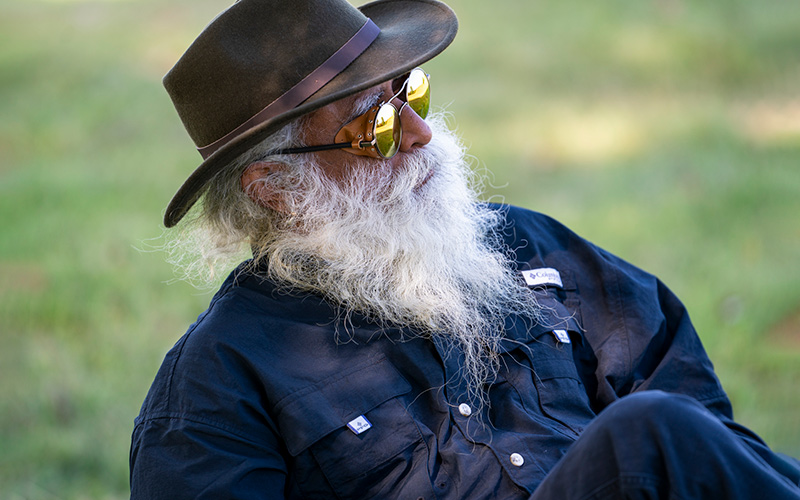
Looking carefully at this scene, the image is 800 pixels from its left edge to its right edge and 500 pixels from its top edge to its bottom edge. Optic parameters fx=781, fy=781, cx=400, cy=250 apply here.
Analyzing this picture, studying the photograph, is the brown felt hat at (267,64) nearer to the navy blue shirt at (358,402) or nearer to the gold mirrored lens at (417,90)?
the gold mirrored lens at (417,90)

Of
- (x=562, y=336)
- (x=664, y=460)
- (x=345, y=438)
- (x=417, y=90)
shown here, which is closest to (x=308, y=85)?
(x=417, y=90)

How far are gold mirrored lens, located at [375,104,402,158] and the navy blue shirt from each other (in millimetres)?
529

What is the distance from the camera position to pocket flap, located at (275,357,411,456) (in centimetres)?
219

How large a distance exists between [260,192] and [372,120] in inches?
17.6

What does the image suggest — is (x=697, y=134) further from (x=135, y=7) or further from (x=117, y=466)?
(x=135, y=7)

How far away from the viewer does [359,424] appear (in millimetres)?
2260

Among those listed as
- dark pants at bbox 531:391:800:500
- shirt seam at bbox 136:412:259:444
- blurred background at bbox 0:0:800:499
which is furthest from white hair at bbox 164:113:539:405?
blurred background at bbox 0:0:800:499

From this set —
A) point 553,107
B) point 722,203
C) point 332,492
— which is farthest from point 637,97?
point 332,492

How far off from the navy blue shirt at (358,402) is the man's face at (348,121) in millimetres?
450

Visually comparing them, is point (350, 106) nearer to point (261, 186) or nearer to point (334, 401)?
point (261, 186)

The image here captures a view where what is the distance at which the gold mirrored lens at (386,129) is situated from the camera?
247 centimetres

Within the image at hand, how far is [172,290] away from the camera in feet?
17.4

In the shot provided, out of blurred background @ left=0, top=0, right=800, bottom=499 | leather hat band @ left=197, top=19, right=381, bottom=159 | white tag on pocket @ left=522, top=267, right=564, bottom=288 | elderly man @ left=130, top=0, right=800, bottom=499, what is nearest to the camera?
elderly man @ left=130, top=0, right=800, bottom=499

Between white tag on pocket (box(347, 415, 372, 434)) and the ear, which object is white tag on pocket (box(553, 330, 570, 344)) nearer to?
white tag on pocket (box(347, 415, 372, 434))
